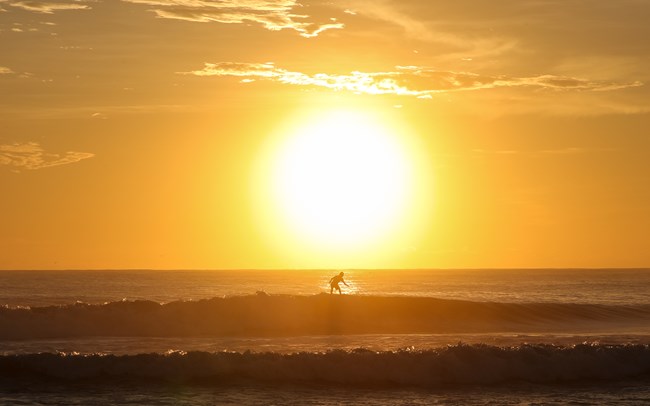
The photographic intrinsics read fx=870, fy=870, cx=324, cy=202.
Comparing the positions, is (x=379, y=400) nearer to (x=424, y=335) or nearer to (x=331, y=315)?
(x=424, y=335)

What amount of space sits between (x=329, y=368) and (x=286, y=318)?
13.8 m

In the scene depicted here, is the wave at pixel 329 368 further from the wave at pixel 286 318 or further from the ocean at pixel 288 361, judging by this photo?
the wave at pixel 286 318

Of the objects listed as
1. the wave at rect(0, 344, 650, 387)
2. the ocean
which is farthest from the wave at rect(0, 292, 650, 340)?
the wave at rect(0, 344, 650, 387)

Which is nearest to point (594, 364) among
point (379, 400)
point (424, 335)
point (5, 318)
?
point (379, 400)

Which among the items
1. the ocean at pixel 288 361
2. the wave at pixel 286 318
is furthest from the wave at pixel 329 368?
the wave at pixel 286 318

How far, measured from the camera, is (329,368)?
24.9m

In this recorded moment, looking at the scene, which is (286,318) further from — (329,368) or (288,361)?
(329,368)

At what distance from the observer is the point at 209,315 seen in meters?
38.5

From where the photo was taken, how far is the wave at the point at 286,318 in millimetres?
36438

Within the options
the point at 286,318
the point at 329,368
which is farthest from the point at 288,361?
the point at 286,318

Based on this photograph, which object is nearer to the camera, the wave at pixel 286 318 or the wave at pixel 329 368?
the wave at pixel 329 368

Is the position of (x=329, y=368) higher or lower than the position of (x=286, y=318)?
lower

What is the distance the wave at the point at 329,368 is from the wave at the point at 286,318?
10.8m

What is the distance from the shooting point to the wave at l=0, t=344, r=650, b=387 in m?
24.3
